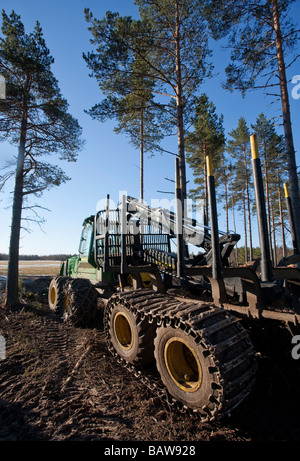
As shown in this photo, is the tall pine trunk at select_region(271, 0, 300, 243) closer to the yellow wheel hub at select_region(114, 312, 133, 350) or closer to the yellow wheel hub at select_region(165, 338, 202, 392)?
the yellow wheel hub at select_region(114, 312, 133, 350)

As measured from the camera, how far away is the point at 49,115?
10.8 m

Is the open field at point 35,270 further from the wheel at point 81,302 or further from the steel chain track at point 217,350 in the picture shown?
the steel chain track at point 217,350

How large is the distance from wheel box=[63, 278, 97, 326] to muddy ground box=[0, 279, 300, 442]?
136cm

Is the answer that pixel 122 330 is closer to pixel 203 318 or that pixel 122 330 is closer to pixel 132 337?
pixel 132 337

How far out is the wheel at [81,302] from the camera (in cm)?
578

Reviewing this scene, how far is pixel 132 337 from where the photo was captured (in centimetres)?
358

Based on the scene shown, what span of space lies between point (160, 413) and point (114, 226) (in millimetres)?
4348

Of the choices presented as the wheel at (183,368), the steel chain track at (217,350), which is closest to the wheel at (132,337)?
the steel chain track at (217,350)

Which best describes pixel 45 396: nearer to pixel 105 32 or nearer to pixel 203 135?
pixel 105 32

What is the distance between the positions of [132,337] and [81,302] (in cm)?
258

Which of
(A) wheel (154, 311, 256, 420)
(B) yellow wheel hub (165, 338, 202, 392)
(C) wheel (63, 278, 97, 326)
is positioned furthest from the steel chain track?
(C) wheel (63, 278, 97, 326)

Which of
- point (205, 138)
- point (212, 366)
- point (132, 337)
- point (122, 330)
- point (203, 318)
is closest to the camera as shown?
point (212, 366)

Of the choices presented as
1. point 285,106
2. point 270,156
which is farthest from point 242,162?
point 285,106
